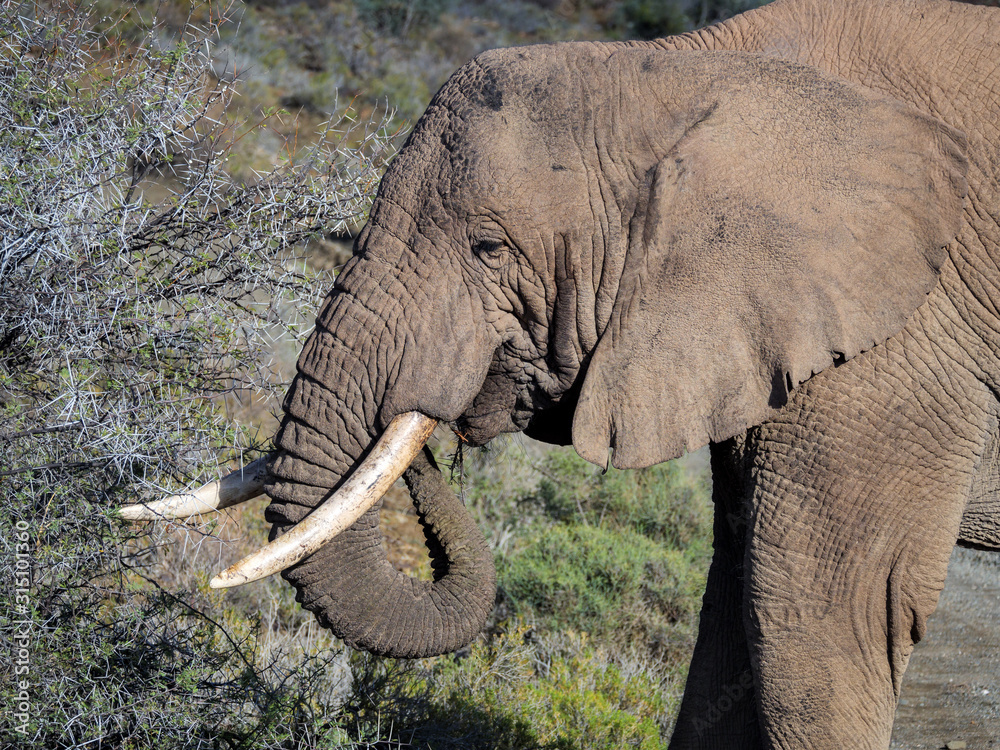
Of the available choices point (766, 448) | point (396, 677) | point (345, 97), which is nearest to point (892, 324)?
point (766, 448)

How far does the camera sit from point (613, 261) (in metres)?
2.64

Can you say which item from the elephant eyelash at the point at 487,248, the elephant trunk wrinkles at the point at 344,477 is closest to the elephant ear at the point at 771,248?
the elephant eyelash at the point at 487,248

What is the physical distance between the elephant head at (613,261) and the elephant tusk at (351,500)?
2.1 inches

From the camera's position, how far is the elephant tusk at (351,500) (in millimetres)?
2527

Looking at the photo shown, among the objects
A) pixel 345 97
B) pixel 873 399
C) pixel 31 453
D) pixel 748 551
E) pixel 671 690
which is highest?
pixel 345 97

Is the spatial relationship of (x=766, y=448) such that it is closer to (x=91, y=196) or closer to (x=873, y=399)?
(x=873, y=399)

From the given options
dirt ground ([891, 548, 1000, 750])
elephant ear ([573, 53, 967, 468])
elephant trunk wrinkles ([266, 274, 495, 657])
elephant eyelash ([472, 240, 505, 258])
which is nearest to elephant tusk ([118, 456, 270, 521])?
elephant trunk wrinkles ([266, 274, 495, 657])

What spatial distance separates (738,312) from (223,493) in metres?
1.61

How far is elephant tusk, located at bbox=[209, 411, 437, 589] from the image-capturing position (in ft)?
8.29

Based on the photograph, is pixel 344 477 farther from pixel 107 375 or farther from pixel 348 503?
pixel 107 375

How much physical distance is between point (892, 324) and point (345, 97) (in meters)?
12.4

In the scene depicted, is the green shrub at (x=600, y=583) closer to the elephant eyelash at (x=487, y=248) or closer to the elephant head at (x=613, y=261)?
the elephant head at (x=613, y=261)

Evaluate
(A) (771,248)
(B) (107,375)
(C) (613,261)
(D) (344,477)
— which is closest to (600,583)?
(B) (107,375)

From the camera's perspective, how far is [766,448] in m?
2.69
